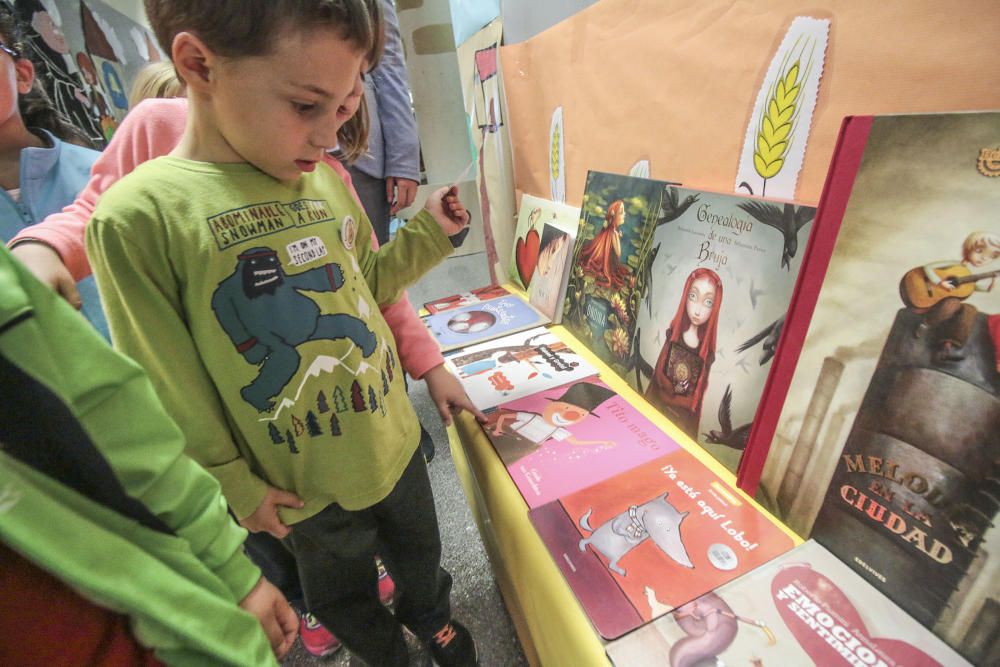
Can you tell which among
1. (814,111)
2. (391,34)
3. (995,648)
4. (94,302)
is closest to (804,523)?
(995,648)

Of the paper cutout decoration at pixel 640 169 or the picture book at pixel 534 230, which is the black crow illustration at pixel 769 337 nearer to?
the paper cutout decoration at pixel 640 169

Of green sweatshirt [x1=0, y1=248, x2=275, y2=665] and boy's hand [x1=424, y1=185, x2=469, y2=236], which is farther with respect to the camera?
boy's hand [x1=424, y1=185, x2=469, y2=236]

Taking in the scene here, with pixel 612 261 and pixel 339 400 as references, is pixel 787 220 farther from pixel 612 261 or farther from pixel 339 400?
pixel 339 400

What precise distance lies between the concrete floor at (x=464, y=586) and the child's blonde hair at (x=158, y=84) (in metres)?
1.21

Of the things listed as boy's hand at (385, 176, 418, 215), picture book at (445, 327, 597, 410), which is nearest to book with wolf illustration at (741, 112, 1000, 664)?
picture book at (445, 327, 597, 410)

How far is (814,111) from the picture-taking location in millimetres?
582

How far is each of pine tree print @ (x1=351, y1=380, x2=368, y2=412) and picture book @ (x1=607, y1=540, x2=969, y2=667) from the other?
0.40 meters

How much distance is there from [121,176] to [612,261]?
2.76 ft

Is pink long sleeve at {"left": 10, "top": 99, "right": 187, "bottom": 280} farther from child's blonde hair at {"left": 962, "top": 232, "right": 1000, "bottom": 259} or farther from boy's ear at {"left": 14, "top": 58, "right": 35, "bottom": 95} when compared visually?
child's blonde hair at {"left": 962, "top": 232, "right": 1000, "bottom": 259}

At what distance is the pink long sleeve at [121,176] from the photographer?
582mm

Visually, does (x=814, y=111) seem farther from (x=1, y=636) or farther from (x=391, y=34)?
(x=391, y=34)

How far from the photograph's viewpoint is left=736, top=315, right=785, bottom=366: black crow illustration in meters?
0.58

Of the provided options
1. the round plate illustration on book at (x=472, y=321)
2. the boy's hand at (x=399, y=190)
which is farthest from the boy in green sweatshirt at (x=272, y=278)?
the boy's hand at (x=399, y=190)

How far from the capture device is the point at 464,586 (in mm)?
1127
